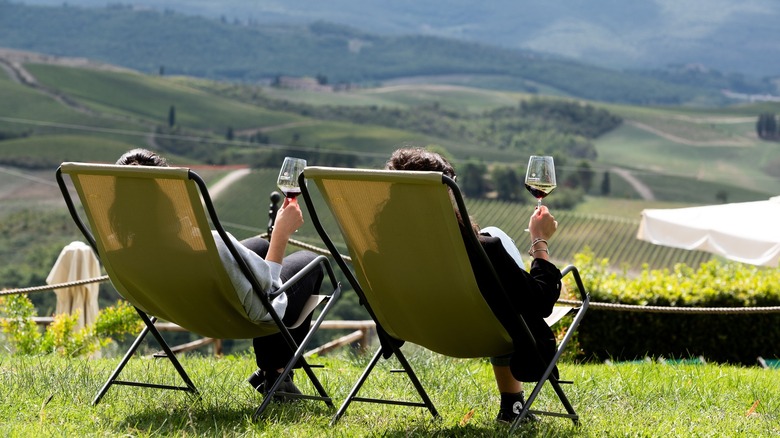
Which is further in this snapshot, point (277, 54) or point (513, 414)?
point (277, 54)

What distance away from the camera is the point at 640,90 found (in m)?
144

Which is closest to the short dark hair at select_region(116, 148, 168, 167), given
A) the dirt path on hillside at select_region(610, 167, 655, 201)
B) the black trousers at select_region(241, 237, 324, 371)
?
the black trousers at select_region(241, 237, 324, 371)

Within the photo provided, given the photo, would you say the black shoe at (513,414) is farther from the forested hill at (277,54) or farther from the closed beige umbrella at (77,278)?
the forested hill at (277,54)

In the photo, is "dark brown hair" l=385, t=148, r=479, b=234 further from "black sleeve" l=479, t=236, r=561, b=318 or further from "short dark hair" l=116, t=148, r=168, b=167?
"short dark hair" l=116, t=148, r=168, b=167

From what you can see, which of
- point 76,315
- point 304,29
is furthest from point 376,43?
Result: point 76,315

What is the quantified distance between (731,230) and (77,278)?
4761 millimetres

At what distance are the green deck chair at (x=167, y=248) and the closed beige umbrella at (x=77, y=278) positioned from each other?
4145 mm

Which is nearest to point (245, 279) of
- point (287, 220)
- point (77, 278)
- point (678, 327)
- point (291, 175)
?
point (287, 220)

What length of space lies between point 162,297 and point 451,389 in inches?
46.4

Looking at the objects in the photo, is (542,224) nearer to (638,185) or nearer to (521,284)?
(521,284)

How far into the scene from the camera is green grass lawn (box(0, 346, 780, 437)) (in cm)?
276

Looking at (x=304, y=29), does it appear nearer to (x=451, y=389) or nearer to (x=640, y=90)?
(x=640, y=90)

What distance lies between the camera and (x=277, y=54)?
153875mm

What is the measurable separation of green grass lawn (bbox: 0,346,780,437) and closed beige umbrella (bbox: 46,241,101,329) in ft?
9.29
